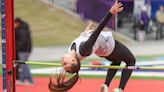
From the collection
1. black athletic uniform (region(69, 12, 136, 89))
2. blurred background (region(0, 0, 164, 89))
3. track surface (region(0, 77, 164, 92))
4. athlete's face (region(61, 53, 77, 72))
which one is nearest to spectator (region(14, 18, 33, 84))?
track surface (region(0, 77, 164, 92))

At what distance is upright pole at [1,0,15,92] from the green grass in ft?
41.1

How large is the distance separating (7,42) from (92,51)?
5.31 ft

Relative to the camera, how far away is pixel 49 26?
71.7 feet

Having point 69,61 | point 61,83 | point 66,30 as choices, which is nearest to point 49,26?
point 66,30

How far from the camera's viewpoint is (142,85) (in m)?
12.4

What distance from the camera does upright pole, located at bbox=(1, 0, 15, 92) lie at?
27.8 feet

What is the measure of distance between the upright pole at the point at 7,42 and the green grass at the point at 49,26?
1252 cm

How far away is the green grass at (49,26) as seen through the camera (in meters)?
21.2

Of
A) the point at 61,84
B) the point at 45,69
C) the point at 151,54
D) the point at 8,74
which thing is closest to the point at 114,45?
the point at 61,84

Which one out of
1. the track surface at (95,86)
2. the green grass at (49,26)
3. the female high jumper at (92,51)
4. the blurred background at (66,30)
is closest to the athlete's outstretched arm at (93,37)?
the female high jumper at (92,51)

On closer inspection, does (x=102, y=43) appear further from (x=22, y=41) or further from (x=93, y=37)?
(x=22, y=41)

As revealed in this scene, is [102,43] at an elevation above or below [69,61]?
above

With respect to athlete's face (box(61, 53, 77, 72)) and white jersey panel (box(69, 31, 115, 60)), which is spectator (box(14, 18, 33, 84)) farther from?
athlete's face (box(61, 53, 77, 72))

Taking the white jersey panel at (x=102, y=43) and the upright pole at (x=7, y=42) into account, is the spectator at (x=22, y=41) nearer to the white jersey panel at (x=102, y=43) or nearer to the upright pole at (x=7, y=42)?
the upright pole at (x=7, y=42)
